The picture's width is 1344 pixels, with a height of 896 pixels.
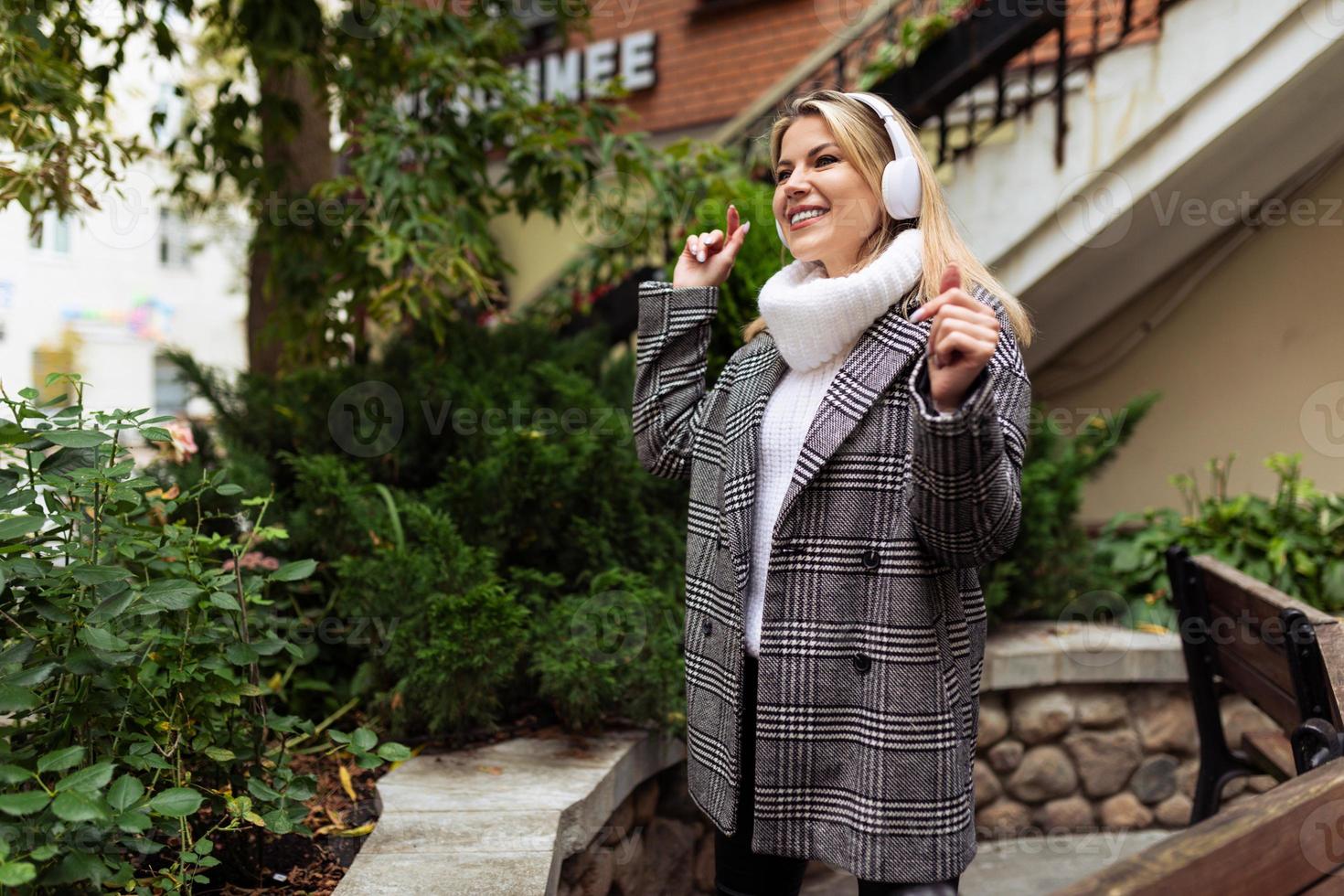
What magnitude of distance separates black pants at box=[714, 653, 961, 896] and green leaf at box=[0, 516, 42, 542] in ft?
3.90

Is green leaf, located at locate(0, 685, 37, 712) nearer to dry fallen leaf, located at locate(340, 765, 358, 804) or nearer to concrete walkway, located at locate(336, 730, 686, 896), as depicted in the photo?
concrete walkway, located at locate(336, 730, 686, 896)

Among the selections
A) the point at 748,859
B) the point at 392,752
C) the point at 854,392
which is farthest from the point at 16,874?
the point at 854,392

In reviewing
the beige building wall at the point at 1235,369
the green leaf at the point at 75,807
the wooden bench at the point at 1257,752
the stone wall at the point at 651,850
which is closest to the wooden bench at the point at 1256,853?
the wooden bench at the point at 1257,752

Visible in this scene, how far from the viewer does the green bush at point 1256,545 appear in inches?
169

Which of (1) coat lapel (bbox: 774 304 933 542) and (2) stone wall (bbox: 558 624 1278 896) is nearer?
(1) coat lapel (bbox: 774 304 933 542)

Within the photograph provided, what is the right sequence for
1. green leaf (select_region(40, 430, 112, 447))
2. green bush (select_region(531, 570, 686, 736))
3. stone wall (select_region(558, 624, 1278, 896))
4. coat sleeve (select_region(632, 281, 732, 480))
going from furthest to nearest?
stone wall (select_region(558, 624, 1278, 896)) → green bush (select_region(531, 570, 686, 736)) → coat sleeve (select_region(632, 281, 732, 480)) → green leaf (select_region(40, 430, 112, 447))

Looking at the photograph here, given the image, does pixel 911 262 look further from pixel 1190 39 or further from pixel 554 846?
pixel 1190 39

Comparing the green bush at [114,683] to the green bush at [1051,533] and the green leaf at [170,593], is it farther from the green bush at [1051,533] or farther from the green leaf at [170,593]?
the green bush at [1051,533]

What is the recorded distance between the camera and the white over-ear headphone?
178 centimetres

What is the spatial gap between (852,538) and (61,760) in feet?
4.13

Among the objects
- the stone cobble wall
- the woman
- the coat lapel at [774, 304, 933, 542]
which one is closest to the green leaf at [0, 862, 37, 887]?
the woman

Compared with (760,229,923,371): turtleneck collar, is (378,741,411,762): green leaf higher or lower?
lower

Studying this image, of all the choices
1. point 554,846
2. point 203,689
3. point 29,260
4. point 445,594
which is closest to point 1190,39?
point 445,594

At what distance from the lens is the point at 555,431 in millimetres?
4086
